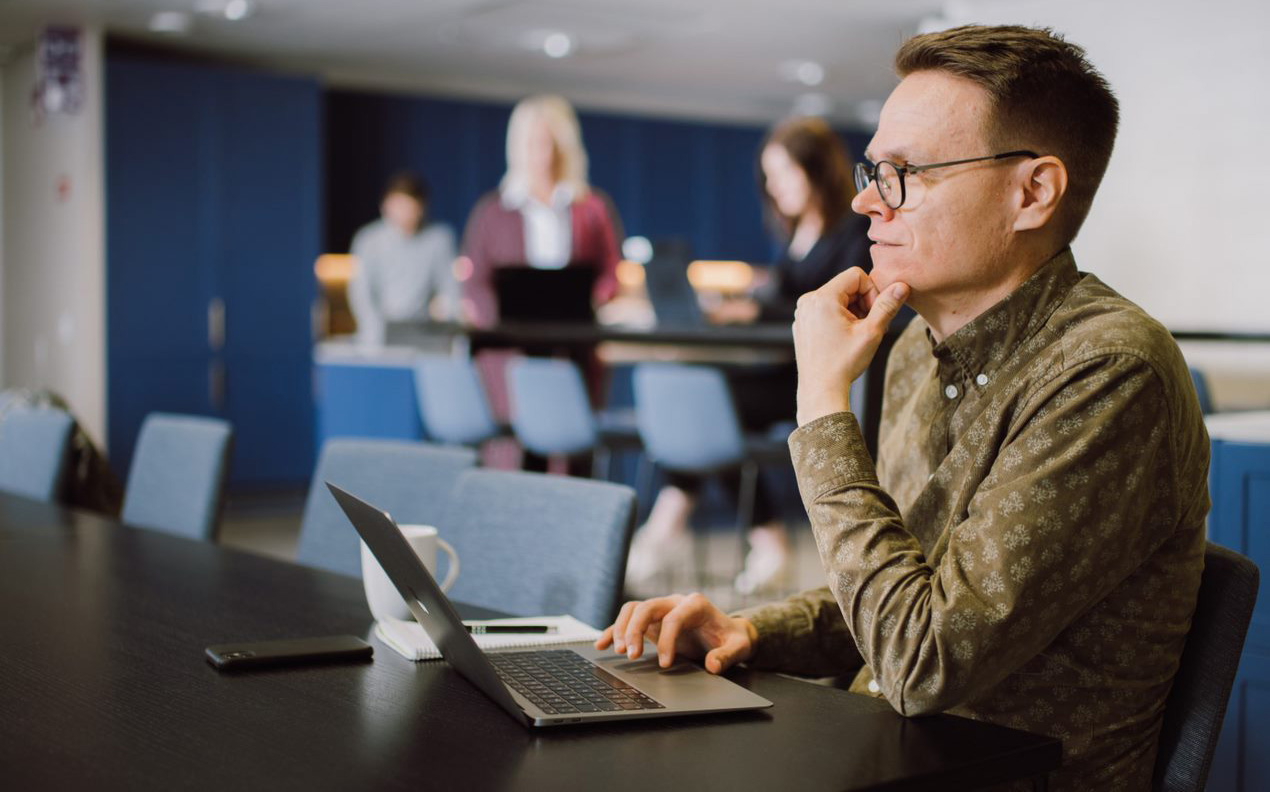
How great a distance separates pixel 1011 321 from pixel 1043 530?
0.84ft

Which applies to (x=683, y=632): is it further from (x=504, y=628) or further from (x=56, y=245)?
(x=56, y=245)

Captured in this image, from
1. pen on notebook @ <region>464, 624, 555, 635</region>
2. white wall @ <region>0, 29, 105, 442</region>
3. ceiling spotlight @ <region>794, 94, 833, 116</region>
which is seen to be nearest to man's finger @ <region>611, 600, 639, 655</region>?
→ pen on notebook @ <region>464, 624, 555, 635</region>

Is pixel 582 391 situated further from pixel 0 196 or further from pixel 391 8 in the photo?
pixel 0 196

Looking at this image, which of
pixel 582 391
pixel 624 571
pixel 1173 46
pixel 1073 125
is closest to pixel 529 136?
pixel 582 391

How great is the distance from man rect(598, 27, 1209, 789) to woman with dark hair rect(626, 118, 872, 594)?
8.02 ft

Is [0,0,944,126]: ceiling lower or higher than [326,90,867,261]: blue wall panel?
higher

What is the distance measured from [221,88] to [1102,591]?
287 inches

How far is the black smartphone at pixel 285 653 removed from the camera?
122 centimetres

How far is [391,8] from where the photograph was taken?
659 centimetres

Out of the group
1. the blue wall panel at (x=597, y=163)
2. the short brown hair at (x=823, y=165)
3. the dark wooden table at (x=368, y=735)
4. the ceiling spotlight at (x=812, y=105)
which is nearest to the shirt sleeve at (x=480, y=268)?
the short brown hair at (x=823, y=165)

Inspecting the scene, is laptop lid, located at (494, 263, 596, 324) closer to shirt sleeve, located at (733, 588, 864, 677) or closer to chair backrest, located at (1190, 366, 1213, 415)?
chair backrest, located at (1190, 366, 1213, 415)

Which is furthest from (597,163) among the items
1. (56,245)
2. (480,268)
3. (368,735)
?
(368,735)

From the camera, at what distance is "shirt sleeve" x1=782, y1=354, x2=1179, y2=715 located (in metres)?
1.06

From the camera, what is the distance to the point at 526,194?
18.7 feet
